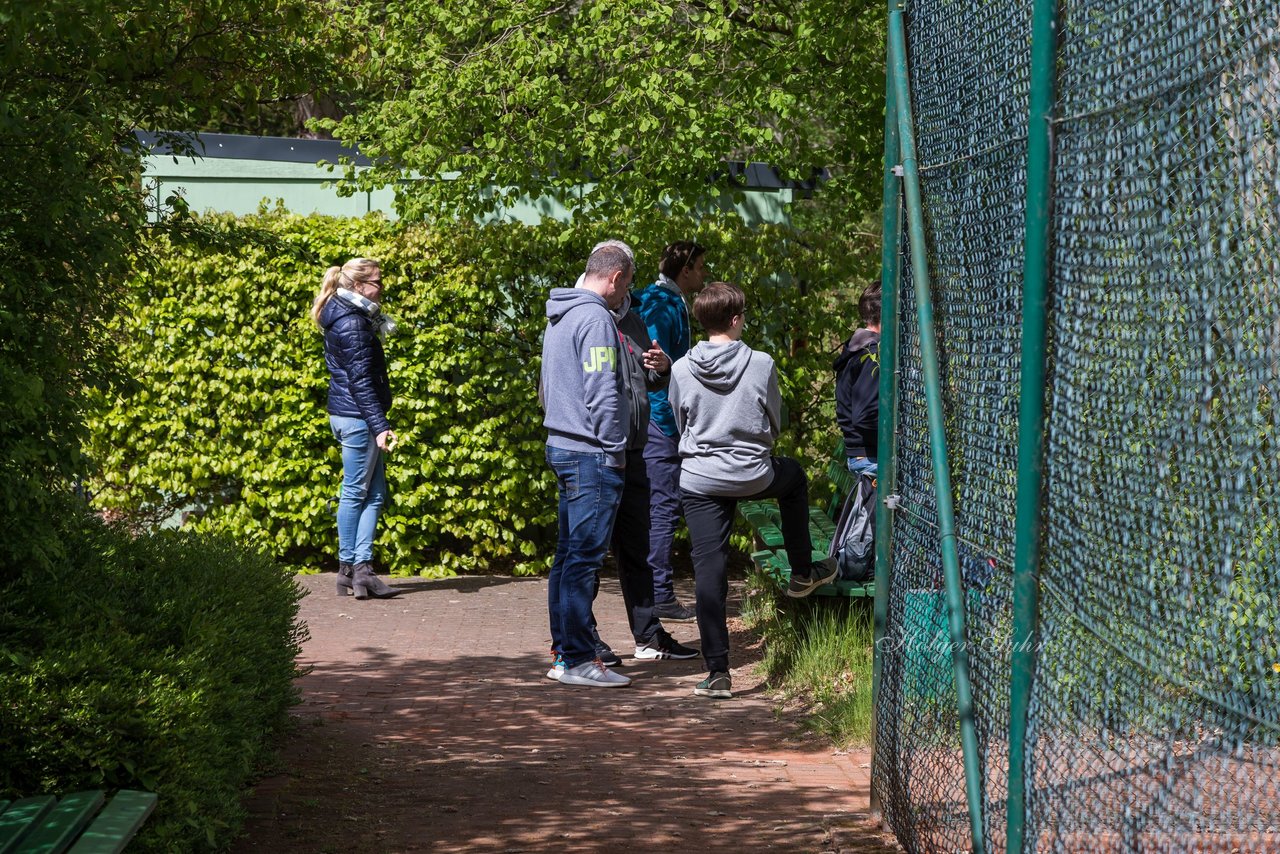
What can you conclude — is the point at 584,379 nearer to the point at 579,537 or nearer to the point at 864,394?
the point at 579,537

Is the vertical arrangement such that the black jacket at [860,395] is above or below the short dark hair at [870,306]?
below

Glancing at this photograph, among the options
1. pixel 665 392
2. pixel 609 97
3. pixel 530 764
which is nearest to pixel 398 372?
pixel 609 97

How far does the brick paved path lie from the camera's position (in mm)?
4645

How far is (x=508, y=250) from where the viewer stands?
992 cm

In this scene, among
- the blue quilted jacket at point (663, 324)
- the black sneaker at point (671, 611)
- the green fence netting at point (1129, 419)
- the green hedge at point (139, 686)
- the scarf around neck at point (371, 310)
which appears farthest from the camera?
the scarf around neck at point (371, 310)

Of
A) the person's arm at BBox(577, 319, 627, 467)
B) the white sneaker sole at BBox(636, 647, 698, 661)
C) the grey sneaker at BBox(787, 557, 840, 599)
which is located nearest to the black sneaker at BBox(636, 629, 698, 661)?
the white sneaker sole at BBox(636, 647, 698, 661)

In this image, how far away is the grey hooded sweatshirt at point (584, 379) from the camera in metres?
6.41

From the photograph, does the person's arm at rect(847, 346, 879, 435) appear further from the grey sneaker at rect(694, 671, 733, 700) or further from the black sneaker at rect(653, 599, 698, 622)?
the black sneaker at rect(653, 599, 698, 622)

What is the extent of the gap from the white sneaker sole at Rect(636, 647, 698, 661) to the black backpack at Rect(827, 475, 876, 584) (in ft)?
3.35

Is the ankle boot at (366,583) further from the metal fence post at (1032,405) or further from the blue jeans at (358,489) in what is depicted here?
the metal fence post at (1032,405)

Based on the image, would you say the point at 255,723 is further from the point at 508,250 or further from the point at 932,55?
the point at 508,250

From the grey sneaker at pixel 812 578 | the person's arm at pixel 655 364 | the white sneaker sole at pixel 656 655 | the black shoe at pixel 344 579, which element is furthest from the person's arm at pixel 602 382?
the black shoe at pixel 344 579

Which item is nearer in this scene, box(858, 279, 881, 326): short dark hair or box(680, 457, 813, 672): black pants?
box(680, 457, 813, 672): black pants

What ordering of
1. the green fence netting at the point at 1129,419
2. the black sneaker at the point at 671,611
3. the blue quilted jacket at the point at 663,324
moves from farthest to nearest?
the black sneaker at the point at 671,611 < the blue quilted jacket at the point at 663,324 < the green fence netting at the point at 1129,419
